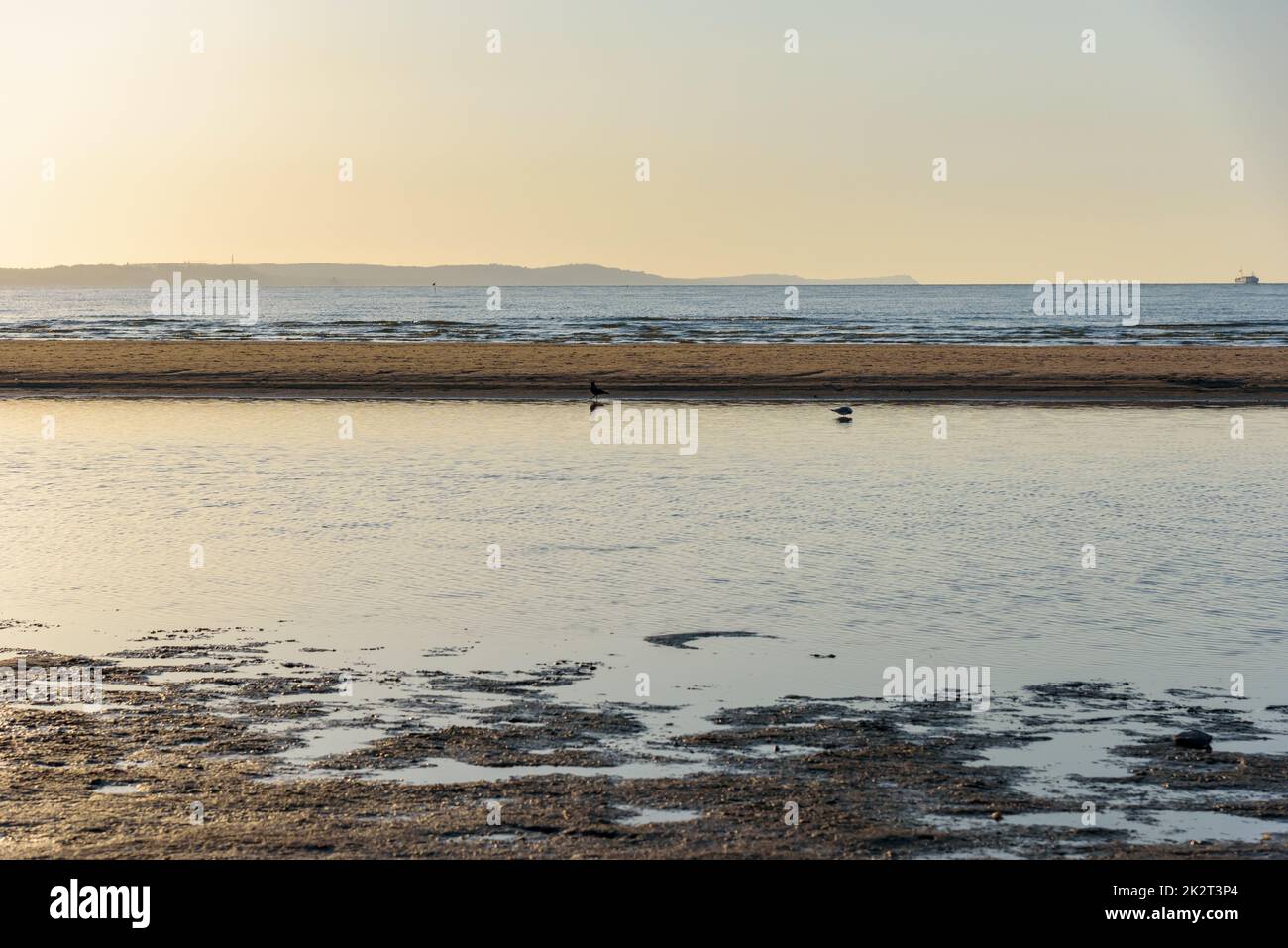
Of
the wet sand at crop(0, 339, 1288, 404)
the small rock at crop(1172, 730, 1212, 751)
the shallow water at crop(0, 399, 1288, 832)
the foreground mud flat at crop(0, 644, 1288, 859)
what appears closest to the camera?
the foreground mud flat at crop(0, 644, 1288, 859)

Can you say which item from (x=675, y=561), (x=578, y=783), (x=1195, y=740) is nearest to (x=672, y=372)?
(x=675, y=561)

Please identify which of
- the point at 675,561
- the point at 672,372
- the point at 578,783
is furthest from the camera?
the point at 672,372

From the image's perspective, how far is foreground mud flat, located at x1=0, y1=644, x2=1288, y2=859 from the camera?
681cm

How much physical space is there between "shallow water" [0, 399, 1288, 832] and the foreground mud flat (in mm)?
273

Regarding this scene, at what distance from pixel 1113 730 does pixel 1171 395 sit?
103 feet

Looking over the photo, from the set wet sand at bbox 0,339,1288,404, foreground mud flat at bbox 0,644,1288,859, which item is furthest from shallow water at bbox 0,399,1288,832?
wet sand at bbox 0,339,1288,404

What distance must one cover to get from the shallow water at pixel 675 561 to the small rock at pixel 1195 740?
0.28 metres

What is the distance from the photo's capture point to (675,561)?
1473 centimetres

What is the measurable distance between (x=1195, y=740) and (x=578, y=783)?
12.0 ft

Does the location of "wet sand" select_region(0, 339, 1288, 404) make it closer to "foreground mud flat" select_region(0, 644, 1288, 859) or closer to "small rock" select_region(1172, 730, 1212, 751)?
"foreground mud flat" select_region(0, 644, 1288, 859)

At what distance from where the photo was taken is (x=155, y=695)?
9.65 meters

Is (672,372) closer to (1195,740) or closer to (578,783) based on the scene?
(1195,740)

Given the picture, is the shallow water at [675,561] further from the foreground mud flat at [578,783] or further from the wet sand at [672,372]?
the wet sand at [672,372]
